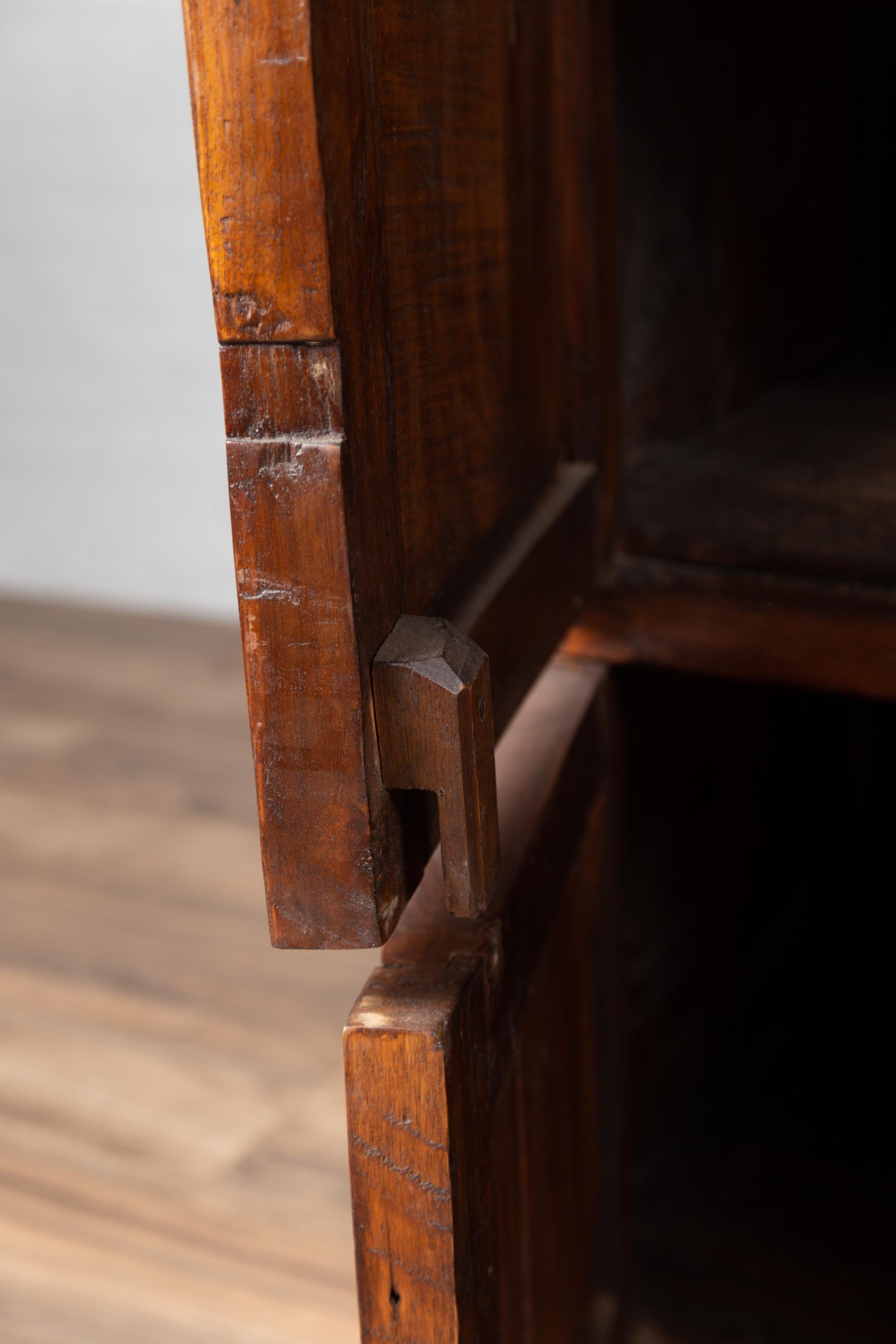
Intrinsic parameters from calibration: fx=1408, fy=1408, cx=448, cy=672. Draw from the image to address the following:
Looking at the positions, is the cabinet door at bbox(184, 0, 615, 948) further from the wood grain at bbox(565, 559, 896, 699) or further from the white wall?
the white wall

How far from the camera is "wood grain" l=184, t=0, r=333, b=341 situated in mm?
321

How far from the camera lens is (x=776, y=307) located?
3.07 feet

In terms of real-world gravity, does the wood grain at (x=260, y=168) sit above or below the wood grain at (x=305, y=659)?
above

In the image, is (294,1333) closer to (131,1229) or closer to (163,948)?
(131,1229)

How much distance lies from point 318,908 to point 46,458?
2.51 meters

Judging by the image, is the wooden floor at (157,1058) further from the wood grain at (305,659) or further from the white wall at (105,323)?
the wood grain at (305,659)

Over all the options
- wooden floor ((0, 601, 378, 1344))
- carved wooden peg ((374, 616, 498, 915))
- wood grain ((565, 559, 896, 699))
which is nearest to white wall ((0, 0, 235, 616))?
wooden floor ((0, 601, 378, 1344))

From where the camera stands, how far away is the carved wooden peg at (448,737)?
1.24ft

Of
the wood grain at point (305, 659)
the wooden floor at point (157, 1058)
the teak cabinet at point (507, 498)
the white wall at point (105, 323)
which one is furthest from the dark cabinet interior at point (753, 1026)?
the white wall at point (105, 323)

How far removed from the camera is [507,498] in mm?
532

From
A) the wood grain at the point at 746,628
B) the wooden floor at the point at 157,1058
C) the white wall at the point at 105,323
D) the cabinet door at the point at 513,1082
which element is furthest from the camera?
the white wall at the point at 105,323

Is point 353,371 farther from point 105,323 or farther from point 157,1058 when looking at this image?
point 105,323

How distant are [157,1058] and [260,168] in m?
1.26

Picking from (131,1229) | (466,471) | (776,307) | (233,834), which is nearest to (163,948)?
(233,834)
